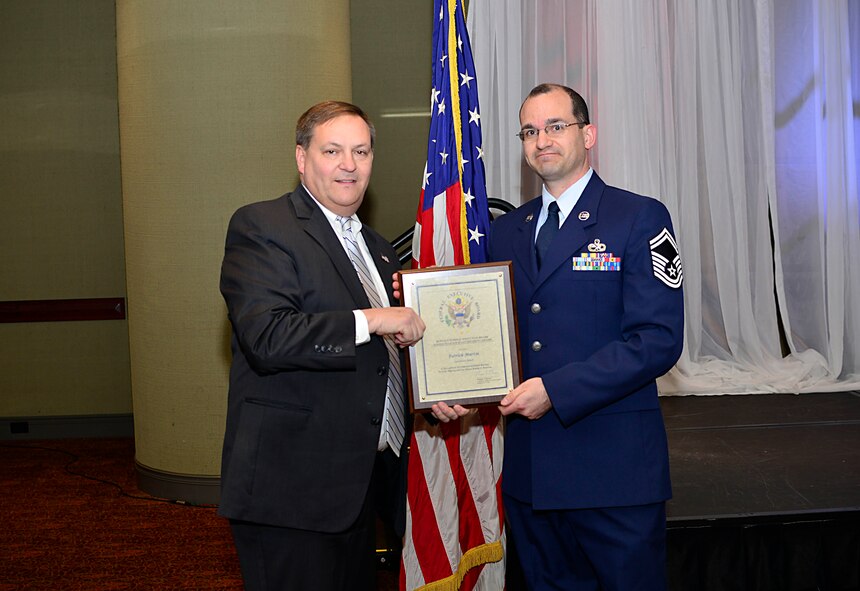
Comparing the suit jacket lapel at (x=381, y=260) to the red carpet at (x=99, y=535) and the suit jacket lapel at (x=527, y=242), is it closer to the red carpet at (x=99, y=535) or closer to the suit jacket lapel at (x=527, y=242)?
the suit jacket lapel at (x=527, y=242)

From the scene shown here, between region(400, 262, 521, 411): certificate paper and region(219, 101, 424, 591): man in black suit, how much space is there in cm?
15

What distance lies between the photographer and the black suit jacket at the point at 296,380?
1.89m

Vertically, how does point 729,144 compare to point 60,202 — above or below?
above

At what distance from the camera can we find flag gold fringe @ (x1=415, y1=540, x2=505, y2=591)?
2936mm

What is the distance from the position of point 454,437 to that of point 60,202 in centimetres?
402

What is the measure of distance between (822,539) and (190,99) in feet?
11.2

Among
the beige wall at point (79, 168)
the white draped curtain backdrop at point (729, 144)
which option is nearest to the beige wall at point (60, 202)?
the beige wall at point (79, 168)

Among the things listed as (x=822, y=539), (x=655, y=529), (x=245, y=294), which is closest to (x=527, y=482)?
(x=655, y=529)

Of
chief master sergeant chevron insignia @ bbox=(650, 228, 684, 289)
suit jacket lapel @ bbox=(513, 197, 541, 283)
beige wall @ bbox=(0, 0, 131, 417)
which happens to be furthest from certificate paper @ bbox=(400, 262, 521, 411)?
beige wall @ bbox=(0, 0, 131, 417)

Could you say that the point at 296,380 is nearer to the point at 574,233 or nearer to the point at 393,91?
the point at 574,233

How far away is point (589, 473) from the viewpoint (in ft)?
7.32

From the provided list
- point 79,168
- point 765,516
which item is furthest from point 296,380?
point 79,168

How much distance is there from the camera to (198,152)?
14.3 feet

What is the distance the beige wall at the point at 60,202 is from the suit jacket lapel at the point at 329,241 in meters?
4.26
